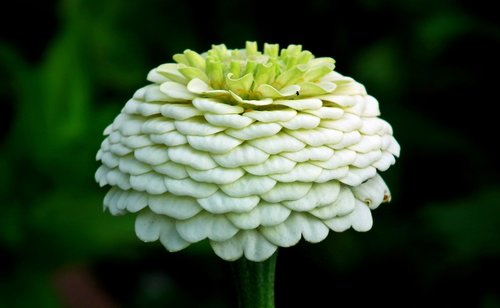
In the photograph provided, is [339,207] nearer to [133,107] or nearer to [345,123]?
[345,123]

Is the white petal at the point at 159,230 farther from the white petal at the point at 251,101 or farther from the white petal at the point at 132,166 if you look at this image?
the white petal at the point at 251,101

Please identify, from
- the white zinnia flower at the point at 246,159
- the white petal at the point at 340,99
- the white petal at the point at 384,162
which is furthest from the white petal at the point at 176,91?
the white petal at the point at 384,162

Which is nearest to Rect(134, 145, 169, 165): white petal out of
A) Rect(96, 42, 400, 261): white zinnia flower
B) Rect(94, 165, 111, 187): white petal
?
Rect(96, 42, 400, 261): white zinnia flower

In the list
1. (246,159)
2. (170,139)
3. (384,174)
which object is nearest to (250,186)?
(246,159)

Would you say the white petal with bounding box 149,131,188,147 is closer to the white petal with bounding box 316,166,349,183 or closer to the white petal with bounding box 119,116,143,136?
the white petal with bounding box 119,116,143,136

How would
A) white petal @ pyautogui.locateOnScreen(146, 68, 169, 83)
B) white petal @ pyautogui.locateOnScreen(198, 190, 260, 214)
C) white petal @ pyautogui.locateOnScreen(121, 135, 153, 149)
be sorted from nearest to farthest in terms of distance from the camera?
white petal @ pyautogui.locateOnScreen(198, 190, 260, 214)
white petal @ pyautogui.locateOnScreen(121, 135, 153, 149)
white petal @ pyautogui.locateOnScreen(146, 68, 169, 83)
